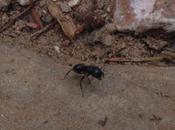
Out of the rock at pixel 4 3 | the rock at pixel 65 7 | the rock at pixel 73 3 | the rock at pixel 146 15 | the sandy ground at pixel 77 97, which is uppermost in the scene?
the rock at pixel 4 3

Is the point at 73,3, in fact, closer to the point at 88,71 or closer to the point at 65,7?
the point at 65,7

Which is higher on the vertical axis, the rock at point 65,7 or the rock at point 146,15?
the rock at point 65,7

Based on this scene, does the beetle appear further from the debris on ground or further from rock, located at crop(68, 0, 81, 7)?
rock, located at crop(68, 0, 81, 7)

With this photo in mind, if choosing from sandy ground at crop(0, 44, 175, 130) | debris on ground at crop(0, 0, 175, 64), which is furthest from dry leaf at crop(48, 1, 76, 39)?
sandy ground at crop(0, 44, 175, 130)

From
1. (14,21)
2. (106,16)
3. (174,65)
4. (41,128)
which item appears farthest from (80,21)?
(41,128)

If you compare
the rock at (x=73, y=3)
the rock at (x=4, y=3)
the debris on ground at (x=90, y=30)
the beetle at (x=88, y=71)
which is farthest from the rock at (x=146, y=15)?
the rock at (x=4, y=3)

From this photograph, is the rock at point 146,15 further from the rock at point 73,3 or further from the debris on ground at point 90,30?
the rock at point 73,3


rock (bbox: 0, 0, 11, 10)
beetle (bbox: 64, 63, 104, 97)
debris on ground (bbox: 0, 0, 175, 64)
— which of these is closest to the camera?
beetle (bbox: 64, 63, 104, 97)

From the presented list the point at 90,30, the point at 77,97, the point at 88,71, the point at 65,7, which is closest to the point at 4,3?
the point at 65,7
